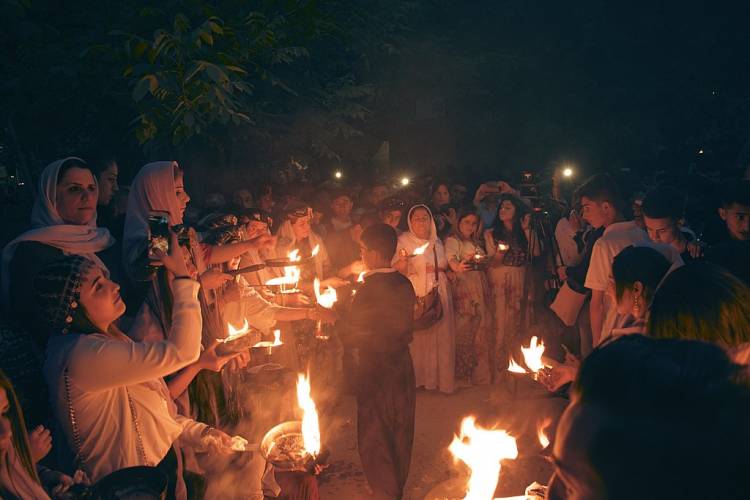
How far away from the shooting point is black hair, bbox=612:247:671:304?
3127mm

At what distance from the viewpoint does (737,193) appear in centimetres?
479

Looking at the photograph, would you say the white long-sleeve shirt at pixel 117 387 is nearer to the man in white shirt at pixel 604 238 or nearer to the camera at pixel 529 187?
the man in white shirt at pixel 604 238

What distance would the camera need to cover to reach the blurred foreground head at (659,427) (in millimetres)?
927

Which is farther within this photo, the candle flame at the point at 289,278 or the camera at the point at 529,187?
the camera at the point at 529,187

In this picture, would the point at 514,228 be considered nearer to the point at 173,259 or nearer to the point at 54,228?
the point at 173,259

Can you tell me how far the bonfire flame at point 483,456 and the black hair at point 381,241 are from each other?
2.17 m

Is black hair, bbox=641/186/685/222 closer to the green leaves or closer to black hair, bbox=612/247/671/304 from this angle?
black hair, bbox=612/247/671/304

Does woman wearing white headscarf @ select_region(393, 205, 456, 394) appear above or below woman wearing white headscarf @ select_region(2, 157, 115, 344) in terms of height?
below

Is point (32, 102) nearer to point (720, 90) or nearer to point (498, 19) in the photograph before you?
point (498, 19)

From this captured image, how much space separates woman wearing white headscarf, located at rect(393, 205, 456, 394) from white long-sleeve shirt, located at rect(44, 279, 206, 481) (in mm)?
4760

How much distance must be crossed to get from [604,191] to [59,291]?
17.1ft

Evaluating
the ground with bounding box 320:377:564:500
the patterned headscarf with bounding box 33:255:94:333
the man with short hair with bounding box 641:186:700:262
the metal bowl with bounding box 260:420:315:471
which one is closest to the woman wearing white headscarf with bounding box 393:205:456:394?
the ground with bounding box 320:377:564:500

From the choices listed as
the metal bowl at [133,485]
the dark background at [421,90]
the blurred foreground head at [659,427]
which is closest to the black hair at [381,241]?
the dark background at [421,90]

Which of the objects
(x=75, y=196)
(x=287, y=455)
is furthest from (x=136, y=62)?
(x=287, y=455)
